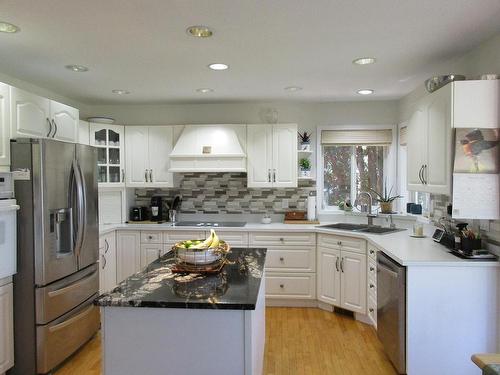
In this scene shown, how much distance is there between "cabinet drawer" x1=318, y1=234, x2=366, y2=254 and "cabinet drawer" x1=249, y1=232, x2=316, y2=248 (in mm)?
120

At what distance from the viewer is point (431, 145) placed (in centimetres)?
268

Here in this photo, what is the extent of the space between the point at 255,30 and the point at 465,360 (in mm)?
2585

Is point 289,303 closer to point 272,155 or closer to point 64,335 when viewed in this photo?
point 272,155

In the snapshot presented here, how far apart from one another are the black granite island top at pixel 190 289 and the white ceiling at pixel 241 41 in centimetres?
149

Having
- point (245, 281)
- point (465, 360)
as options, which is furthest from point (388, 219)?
point (245, 281)

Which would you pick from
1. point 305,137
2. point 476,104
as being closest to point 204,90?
point 305,137

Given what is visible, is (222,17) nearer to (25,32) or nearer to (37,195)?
(25,32)

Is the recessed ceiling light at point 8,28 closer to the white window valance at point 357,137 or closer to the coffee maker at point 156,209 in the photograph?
the coffee maker at point 156,209

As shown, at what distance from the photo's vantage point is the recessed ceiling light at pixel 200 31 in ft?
7.31

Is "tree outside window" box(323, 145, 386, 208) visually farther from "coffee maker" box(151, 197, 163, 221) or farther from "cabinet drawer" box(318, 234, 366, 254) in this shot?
"coffee maker" box(151, 197, 163, 221)

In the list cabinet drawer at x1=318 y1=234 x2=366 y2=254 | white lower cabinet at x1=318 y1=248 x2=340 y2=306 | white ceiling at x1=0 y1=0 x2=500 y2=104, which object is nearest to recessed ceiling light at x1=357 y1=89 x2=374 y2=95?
white ceiling at x1=0 y1=0 x2=500 y2=104

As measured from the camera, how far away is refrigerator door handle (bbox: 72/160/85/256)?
113 inches

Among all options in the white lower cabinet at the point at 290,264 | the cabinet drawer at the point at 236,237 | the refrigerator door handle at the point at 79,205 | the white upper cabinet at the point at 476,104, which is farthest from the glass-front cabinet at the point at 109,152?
the white upper cabinet at the point at 476,104

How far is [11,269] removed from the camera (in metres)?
2.47
